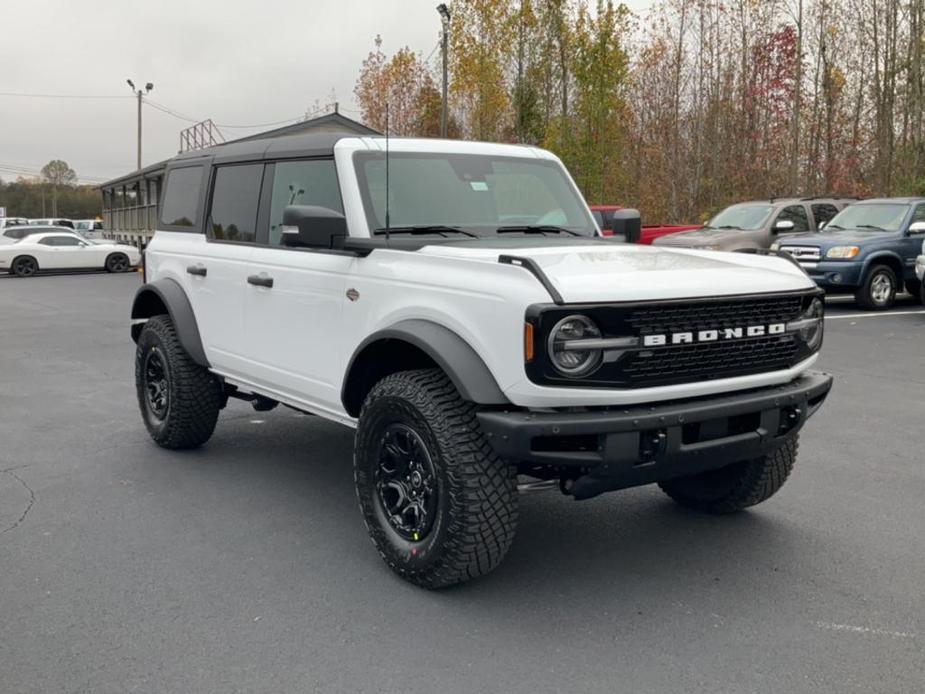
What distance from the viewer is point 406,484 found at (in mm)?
4168

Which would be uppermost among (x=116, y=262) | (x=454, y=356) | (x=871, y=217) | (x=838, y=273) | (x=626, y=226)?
(x=871, y=217)

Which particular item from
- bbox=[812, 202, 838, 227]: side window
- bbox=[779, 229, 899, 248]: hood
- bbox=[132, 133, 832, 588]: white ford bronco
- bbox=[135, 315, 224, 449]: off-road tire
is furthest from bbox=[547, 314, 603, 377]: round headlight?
bbox=[812, 202, 838, 227]: side window

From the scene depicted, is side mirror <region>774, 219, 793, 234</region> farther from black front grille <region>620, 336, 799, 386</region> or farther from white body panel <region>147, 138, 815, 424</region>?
black front grille <region>620, 336, 799, 386</region>

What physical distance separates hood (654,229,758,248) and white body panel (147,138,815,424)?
10.8 meters

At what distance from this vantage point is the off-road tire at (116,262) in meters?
30.9

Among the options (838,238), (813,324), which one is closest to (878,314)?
(838,238)

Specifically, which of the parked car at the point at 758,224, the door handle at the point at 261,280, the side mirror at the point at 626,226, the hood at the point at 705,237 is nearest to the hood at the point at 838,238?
the parked car at the point at 758,224

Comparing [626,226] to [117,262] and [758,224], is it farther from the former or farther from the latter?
[117,262]

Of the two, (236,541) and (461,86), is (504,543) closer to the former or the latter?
(236,541)

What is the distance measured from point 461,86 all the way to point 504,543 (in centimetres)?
3172

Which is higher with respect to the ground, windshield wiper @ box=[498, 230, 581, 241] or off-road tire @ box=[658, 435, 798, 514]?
windshield wiper @ box=[498, 230, 581, 241]

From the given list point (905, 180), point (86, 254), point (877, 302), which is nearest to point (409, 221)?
point (877, 302)

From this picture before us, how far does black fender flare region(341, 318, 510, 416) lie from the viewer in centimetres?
368

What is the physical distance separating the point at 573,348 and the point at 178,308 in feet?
11.2
